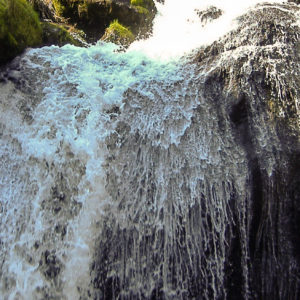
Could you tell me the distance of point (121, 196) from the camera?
139 inches

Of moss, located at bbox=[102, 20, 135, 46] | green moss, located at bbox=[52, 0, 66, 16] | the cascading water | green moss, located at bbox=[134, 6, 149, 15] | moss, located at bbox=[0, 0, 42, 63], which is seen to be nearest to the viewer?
the cascading water

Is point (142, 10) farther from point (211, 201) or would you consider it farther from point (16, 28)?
point (211, 201)

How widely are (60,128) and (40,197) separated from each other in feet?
2.98

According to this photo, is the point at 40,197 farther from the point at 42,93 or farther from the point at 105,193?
the point at 42,93

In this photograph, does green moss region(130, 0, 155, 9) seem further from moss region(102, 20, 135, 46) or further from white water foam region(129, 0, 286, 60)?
moss region(102, 20, 135, 46)

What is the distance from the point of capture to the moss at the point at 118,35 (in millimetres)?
5828

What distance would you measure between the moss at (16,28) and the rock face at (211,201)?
1.98 m

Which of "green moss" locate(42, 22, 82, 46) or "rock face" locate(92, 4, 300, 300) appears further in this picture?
"green moss" locate(42, 22, 82, 46)

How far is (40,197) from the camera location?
3.39 m

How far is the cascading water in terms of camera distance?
10.7 feet

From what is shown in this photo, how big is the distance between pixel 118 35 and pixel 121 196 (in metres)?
3.72

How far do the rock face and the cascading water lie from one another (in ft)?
0.04

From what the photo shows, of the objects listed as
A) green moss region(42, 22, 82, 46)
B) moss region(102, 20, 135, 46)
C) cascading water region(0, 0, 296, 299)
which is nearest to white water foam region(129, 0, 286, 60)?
moss region(102, 20, 135, 46)

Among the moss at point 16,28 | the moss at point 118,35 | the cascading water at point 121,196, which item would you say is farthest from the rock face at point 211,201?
the moss at point 118,35
